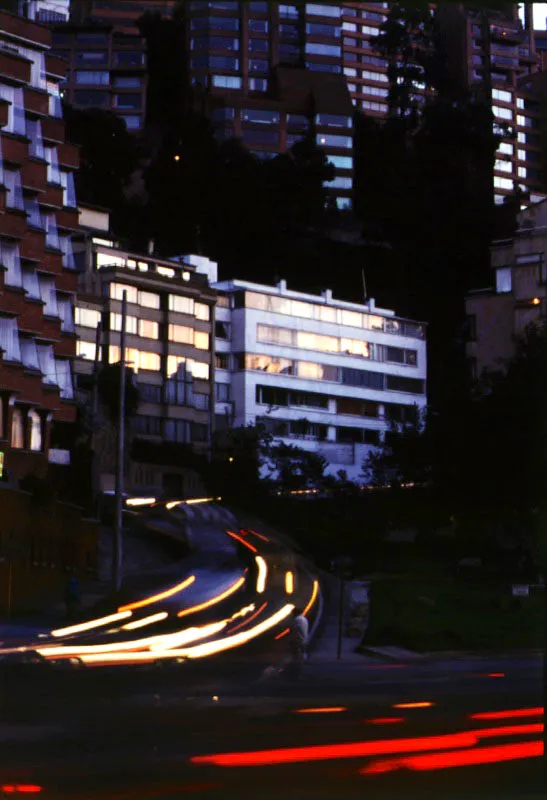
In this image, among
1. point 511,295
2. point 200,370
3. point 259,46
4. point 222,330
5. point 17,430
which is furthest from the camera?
point 259,46

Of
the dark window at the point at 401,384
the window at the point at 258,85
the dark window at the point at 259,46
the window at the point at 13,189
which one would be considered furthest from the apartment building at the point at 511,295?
the dark window at the point at 259,46

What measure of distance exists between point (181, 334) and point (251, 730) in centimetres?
7463

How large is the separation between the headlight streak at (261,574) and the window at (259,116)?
78.0 m

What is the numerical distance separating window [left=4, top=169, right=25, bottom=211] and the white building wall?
35424mm

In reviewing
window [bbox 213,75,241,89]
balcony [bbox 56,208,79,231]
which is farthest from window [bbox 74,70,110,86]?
balcony [bbox 56,208,79,231]

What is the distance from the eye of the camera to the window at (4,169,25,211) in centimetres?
6026

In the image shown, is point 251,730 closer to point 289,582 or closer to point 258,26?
point 289,582

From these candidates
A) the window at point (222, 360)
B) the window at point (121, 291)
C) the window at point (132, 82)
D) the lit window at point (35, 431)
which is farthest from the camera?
the window at point (222, 360)

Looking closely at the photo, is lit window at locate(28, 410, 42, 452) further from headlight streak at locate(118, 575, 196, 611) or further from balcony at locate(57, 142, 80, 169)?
balcony at locate(57, 142, 80, 169)

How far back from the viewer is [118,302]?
8875 centimetres

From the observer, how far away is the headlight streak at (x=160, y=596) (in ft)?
151

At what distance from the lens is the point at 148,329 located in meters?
91.2

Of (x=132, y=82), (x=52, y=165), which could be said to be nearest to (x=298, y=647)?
(x=52, y=165)

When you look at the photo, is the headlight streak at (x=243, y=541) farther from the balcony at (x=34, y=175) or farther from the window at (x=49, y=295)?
the balcony at (x=34, y=175)
